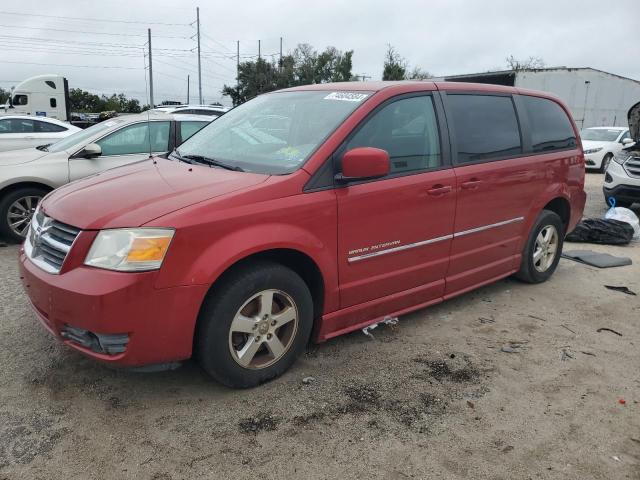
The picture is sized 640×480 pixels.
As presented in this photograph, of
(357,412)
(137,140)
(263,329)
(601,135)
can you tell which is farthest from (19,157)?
(601,135)

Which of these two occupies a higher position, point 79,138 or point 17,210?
point 79,138

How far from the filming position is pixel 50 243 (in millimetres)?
2840

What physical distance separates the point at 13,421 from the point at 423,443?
2.12 metres

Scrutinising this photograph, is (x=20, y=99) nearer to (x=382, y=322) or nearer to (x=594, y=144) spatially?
(x=594, y=144)

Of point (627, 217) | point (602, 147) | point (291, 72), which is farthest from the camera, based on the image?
point (291, 72)

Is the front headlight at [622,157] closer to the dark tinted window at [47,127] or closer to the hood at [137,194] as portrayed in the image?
the hood at [137,194]

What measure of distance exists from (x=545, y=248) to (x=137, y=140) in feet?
16.3

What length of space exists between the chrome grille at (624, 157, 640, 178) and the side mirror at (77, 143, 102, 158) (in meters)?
8.01

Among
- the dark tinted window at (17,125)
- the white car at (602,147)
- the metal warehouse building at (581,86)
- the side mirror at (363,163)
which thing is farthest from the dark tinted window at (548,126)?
the metal warehouse building at (581,86)

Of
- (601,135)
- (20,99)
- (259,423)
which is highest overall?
(20,99)

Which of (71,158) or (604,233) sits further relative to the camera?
(604,233)

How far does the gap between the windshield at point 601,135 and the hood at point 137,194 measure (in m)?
16.7

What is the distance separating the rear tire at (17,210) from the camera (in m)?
6.05

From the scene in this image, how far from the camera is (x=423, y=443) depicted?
2621mm
